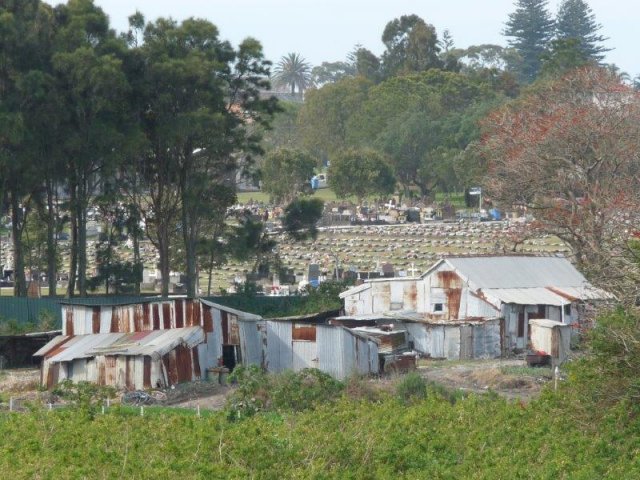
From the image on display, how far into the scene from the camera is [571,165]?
5822 centimetres

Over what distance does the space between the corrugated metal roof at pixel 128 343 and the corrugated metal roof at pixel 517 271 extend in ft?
36.8

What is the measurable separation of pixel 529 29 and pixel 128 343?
14902 centimetres

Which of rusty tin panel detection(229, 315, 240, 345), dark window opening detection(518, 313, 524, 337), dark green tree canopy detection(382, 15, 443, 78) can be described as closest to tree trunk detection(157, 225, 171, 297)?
rusty tin panel detection(229, 315, 240, 345)

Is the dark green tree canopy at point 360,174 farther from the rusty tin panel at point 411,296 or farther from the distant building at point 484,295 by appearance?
the rusty tin panel at point 411,296

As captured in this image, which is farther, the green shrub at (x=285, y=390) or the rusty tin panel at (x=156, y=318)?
the rusty tin panel at (x=156, y=318)

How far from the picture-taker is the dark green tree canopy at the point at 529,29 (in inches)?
7229

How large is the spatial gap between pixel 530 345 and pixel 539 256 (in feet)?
22.2

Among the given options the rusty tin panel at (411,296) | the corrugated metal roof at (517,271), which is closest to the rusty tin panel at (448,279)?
the corrugated metal roof at (517,271)

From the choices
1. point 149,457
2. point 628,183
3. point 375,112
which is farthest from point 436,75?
point 149,457

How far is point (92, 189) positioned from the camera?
57562 millimetres

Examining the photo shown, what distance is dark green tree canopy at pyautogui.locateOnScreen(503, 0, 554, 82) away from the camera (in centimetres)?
18362

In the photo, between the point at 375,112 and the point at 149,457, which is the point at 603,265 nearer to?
the point at 149,457

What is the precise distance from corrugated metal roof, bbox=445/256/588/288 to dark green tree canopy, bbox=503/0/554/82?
133m

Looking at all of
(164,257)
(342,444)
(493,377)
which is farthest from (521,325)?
(342,444)
